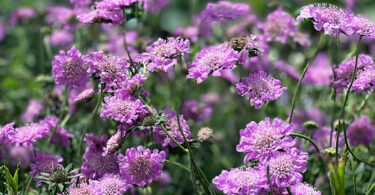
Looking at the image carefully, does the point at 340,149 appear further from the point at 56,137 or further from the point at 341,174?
the point at 56,137

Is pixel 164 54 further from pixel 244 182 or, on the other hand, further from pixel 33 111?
pixel 33 111

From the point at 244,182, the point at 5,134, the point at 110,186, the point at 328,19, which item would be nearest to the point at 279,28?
the point at 328,19

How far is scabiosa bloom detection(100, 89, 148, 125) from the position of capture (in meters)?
1.50

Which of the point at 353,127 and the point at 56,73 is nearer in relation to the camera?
the point at 56,73

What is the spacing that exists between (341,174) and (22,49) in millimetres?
2992

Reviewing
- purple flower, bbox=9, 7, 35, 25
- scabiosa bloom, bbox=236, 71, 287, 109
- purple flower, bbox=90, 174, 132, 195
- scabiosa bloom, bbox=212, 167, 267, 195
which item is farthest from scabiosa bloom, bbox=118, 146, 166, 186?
purple flower, bbox=9, 7, 35, 25

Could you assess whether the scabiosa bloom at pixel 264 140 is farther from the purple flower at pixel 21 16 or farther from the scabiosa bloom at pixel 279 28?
→ the purple flower at pixel 21 16

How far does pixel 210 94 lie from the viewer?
9.88 ft

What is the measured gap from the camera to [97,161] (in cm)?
165

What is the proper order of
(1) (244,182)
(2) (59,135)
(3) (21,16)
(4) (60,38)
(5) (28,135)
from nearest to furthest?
(1) (244,182) → (5) (28,135) → (2) (59,135) → (3) (21,16) → (4) (60,38)

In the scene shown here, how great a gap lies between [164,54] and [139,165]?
1.21ft

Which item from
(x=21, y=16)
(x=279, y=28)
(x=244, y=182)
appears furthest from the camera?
(x=21, y=16)

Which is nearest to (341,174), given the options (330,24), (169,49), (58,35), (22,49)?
(330,24)

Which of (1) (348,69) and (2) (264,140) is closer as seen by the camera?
(2) (264,140)
